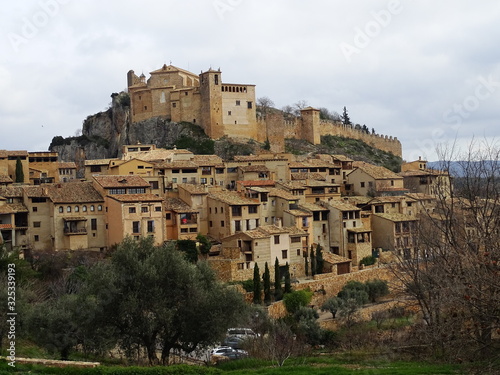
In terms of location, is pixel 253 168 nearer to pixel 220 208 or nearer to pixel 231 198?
pixel 231 198

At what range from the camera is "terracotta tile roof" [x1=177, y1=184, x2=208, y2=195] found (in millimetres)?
49922

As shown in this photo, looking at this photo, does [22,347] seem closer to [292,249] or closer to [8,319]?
[8,319]

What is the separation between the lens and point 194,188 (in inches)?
2008

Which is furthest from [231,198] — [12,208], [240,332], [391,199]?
[240,332]

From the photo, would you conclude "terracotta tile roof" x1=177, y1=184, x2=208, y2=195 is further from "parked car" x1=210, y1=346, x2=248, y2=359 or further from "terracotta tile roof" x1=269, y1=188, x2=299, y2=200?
"parked car" x1=210, y1=346, x2=248, y2=359

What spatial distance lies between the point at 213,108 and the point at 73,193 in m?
29.3

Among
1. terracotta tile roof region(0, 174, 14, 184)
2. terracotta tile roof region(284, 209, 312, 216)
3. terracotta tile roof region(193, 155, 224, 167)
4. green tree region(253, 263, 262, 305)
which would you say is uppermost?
terracotta tile roof region(193, 155, 224, 167)

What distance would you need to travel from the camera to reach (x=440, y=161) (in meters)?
26.8

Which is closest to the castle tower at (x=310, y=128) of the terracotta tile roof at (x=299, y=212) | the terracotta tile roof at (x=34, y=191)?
the terracotta tile roof at (x=299, y=212)

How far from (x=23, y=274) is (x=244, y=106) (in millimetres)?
43015

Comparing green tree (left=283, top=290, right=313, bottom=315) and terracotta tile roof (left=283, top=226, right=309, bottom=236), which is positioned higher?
terracotta tile roof (left=283, top=226, right=309, bottom=236)

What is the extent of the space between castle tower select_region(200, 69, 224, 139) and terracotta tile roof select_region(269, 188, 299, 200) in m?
22.8

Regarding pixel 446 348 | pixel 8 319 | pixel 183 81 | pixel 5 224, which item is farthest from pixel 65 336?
pixel 183 81

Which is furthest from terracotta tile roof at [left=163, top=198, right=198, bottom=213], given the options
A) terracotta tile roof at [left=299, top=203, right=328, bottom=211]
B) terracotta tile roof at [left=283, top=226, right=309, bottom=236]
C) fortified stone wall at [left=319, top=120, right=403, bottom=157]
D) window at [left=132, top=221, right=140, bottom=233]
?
fortified stone wall at [left=319, top=120, right=403, bottom=157]
